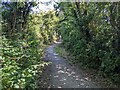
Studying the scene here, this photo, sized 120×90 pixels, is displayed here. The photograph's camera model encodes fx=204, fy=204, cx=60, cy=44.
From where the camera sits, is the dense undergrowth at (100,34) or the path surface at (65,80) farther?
the dense undergrowth at (100,34)

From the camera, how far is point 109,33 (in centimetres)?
1084

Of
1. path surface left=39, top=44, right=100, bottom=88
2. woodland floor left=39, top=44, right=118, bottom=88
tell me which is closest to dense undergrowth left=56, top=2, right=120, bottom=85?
woodland floor left=39, top=44, right=118, bottom=88

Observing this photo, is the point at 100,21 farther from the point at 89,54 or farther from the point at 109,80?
the point at 109,80

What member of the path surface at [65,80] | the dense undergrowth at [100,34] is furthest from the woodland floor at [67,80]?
the dense undergrowth at [100,34]

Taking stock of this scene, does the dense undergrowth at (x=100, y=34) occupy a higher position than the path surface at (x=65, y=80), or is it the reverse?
the dense undergrowth at (x=100, y=34)

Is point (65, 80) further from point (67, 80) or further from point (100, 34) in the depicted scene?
point (100, 34)

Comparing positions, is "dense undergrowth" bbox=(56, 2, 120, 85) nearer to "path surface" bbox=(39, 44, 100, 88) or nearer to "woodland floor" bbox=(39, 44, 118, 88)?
"woodland floor" bbox=(39, 44, 118, 88)

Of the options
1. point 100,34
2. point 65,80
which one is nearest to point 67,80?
point 65,80

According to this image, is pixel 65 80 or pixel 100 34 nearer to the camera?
pixel 65 80

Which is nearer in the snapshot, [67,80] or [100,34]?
[67,80]

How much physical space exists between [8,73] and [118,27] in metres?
6.18

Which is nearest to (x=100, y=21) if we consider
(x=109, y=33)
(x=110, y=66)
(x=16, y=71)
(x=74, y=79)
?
(x=109, y=33)

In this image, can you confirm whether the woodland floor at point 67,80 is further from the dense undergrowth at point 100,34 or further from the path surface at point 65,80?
the dense undergrowth at point 100,34

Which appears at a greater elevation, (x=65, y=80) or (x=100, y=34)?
(x=100, y=34)
